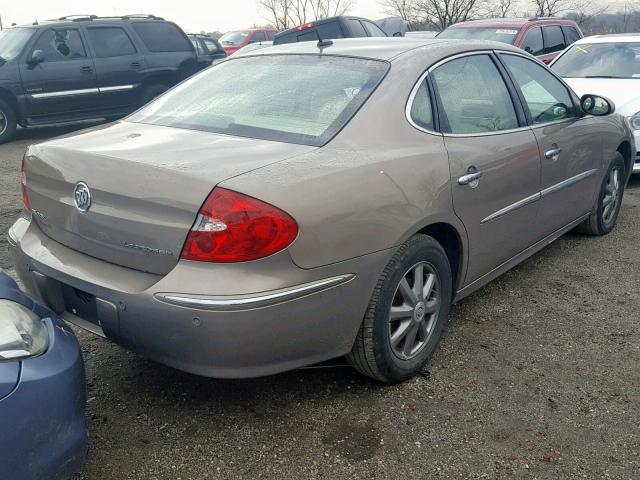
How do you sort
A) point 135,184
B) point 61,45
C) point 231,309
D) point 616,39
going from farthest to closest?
1. point 61,45
2. point 616,39
3. point 135,184
4. point 231,309

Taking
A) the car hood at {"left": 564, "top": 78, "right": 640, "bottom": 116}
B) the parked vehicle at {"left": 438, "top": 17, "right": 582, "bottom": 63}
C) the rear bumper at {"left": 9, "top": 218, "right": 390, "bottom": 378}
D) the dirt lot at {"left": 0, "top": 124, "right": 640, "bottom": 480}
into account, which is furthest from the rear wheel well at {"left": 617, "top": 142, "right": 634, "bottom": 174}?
the parked vehicle at {"left": 438, "top": 17, "right": 582, "bottom": 63}

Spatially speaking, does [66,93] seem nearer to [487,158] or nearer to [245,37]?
[487,158]

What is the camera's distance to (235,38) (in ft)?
67.2

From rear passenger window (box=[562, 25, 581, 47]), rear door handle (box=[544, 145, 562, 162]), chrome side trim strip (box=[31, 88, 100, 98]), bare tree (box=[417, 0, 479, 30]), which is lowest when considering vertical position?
→ bare tree (box=[417, 0, 479, 30])

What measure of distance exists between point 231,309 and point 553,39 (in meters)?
11.0

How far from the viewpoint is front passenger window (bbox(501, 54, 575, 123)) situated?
12.5 feet

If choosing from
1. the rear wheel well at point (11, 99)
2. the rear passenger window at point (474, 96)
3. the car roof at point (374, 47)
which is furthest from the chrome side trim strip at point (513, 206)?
the rear wheel well at point (11, 99)

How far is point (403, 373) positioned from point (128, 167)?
147cm

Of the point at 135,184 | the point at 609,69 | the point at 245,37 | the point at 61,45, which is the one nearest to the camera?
the point at 135,184

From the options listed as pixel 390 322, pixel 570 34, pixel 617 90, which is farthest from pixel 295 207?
pixel 570 34

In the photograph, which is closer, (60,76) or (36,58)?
(36,58)

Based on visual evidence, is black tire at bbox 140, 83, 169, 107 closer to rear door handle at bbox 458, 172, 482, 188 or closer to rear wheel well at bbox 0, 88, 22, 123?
rear wheel well at bbox 0, 88, 22, 123

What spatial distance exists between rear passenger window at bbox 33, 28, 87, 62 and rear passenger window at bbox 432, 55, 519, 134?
8280 millimetres

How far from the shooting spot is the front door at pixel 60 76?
9828mm
